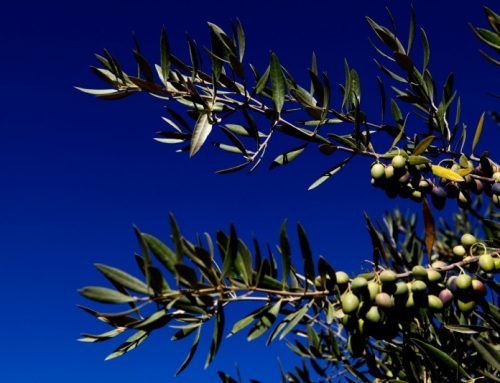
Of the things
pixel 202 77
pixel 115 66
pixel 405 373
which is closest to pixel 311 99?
pixel 202 77

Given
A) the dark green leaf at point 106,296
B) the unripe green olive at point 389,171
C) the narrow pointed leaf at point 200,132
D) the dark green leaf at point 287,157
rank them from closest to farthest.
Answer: the dark green leaf at point 106,296, the narrow pointed leaf at point 200,132, the unripe green olive at point 389,171, the dark green leaf at point 287,157

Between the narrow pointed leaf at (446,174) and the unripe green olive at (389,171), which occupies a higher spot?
the unripe green olive at (389,171)

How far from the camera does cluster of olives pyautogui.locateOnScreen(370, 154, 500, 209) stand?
1.70m

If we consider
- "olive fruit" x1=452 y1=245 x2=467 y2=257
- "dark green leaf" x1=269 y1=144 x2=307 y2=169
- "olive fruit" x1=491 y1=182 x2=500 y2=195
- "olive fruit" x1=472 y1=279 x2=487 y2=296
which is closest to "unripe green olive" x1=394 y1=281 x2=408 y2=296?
"olive fruit" x1=472 y1=279 x2=487 y2=296

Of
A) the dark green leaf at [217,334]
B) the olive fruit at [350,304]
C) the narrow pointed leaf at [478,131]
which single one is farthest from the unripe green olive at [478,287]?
the dark green leaf at [217,334]

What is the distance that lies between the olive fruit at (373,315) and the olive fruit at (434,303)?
13 cm

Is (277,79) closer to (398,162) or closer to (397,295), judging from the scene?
(398,162)

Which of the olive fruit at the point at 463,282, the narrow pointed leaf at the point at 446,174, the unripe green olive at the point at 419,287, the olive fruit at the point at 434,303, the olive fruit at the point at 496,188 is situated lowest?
the olive fruit at the point at 434,303

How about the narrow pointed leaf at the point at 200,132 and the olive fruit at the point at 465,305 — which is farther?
the narrow pointed leaf at the point at 200,132

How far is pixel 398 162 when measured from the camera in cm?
168

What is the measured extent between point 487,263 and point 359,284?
353 mm

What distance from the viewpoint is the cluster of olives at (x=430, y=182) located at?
170cm

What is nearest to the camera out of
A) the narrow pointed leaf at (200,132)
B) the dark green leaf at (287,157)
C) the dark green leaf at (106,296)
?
the dark green leaf at (106,296)

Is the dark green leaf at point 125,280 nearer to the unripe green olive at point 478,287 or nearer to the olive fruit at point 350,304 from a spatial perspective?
the olive fruit at point 350,304
